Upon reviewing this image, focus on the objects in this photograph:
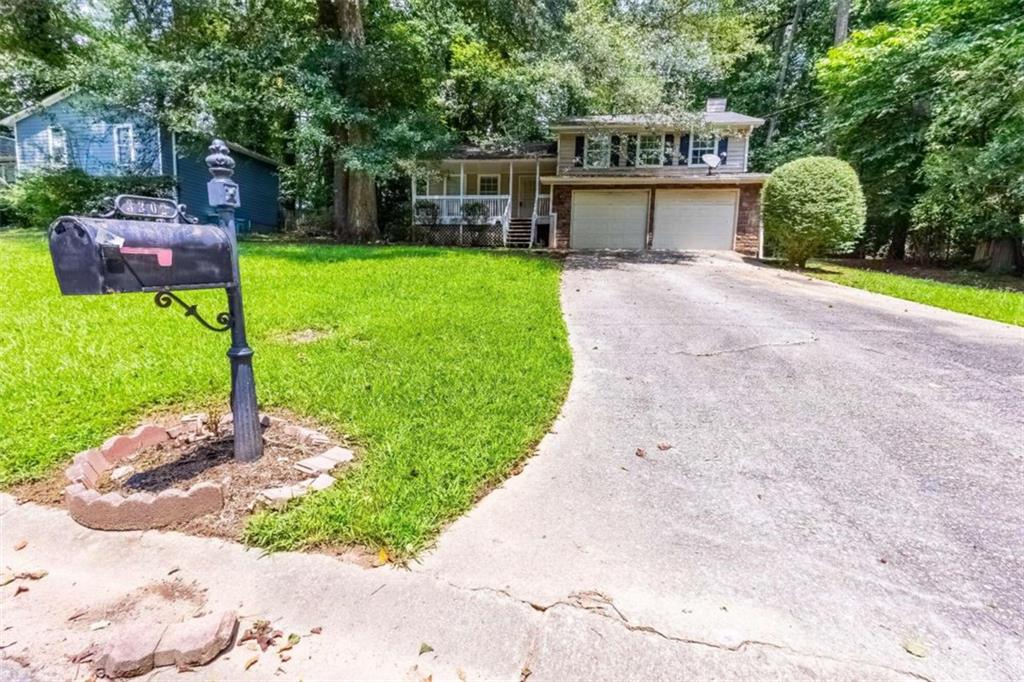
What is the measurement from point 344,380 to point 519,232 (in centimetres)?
1591

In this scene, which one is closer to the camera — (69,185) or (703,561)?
(703,561)

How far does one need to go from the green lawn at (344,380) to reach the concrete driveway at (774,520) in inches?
11.5

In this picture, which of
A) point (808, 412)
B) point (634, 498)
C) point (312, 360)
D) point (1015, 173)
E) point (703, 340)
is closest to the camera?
point (634, 498)

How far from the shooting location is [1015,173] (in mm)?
10977

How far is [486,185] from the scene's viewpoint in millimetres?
21594

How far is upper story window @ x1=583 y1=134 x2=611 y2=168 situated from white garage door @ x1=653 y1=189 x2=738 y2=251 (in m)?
2.26

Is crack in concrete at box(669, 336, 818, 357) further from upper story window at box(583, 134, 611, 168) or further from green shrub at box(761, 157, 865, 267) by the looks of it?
upper story window at box(583, 134, 611, 168)

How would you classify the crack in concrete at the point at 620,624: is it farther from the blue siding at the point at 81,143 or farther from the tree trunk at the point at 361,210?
the blue siding at the point at 81,143

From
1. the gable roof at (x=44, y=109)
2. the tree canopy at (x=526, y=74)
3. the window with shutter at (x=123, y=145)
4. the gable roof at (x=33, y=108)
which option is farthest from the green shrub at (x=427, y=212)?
the gable roof at (x=33, y=108)

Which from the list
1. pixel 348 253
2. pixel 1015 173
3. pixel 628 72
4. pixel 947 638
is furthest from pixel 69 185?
pixel 1015 173

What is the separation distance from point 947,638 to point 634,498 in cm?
123

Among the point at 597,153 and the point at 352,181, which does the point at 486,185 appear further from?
the point at 352,181

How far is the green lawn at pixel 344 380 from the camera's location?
8.27ft

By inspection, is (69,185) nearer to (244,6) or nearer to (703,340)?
(244,6)
